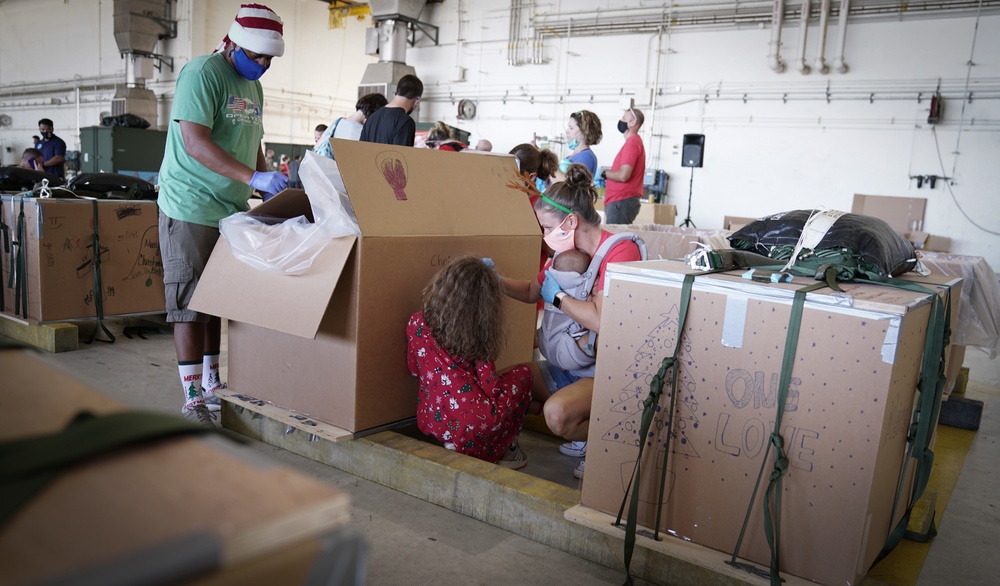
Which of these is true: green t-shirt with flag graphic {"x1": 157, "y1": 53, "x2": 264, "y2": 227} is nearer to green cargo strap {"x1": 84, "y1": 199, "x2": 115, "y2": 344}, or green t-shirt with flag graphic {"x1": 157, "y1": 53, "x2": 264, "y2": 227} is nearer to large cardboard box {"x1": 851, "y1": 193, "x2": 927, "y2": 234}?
green cargo strap {"x1": 84, "y1": 199, "x2": 115, "y2": 344}

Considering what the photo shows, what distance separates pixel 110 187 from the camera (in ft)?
13.6

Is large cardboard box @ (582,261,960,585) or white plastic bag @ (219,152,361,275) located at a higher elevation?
white plastic bag @ (219,152,361,275)

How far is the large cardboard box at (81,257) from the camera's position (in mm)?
3555

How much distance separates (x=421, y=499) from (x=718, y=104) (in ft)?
25.6

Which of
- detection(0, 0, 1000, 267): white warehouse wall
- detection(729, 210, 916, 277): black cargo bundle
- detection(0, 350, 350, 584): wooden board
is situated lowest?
detection(0, 350, 350, 584): wooden board

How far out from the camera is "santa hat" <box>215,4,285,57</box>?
252cm

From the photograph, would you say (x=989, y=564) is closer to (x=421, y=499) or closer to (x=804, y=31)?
(x=421, y=499)

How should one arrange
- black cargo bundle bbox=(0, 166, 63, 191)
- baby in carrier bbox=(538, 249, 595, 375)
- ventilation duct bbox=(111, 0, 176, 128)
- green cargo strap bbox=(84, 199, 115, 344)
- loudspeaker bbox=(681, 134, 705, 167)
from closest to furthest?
1. baby in carrier bbox=(538, 249, 595, 375)
2. green cargo strap bbox=(84, 199, 115, 344)
3. black cargo bundle bbox=(0, 166, 63, 191)
4. loudspeaker bbox=(681, 134, 705, 167)
5. ventilation duct bbox=(111, 0, 176, 128)

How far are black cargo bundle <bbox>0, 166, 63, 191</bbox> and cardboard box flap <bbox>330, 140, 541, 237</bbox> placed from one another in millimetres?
2935

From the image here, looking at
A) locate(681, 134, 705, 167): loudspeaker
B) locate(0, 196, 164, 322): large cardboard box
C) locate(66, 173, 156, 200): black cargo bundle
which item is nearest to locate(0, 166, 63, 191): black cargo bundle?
locate(66, 173, 156, 200): black cargo bundle

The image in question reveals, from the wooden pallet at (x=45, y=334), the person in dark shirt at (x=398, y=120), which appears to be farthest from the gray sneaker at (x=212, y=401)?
the person in dark shirt at (x=398, y=120)

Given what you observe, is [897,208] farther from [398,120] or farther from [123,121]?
[123,121]

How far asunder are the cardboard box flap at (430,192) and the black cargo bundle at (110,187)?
242 centimetres

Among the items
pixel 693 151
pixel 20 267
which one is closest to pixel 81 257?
pixel 20 267
